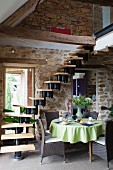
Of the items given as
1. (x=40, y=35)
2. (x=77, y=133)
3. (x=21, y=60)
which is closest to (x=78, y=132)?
(x=77, y=133)

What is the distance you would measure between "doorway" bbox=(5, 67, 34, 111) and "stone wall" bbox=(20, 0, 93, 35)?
1.43 m

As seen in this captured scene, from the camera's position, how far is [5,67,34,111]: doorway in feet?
20.0

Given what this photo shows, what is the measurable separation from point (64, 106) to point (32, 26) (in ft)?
8.58

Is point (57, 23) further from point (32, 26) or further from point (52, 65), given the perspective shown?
point (52, 65)

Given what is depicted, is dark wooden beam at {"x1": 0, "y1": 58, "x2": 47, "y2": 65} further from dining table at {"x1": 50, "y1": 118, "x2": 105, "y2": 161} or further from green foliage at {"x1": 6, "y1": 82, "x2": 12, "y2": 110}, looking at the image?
dining table at {"x1": 50, "y1": 118, "x2": 105, "y2": 161}

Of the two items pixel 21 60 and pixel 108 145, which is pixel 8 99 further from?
pixel 108 145

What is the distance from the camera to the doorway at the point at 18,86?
6.08 meters

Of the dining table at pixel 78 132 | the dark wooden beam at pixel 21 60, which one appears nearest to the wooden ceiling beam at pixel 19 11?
the dark wooden beam at pixel 21 60

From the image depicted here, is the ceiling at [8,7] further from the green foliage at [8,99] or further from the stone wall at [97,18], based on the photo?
the stone wall at [97,18]

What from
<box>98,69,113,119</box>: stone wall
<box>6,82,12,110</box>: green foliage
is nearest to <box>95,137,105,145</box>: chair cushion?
<box>98,69,113,119</box>: stone wall

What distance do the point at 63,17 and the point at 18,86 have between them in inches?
104

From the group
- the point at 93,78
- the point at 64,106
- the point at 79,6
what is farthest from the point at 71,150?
the point at 79,6

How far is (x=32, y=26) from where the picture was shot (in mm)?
5883

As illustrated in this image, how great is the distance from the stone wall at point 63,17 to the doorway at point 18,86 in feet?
4.70
